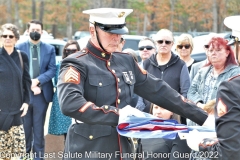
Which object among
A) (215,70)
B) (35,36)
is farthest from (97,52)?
(35,36)

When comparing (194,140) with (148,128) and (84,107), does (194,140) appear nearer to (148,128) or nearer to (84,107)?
(148,128)

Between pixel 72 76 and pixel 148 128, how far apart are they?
713 mm

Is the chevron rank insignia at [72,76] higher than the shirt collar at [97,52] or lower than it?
lower

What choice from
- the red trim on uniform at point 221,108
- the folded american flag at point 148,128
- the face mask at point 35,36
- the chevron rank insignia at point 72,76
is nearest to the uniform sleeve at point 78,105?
the chevron rank insignia at point 72,76

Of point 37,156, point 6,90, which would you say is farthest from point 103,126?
point 37,156

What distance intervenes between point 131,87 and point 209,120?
2.13 ft

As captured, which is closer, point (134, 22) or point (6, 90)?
point (6, 90)

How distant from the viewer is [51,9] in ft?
118

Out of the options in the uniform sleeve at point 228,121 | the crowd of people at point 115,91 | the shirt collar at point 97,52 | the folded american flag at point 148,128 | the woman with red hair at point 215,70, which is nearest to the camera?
the uniform sleeve at point 228,121

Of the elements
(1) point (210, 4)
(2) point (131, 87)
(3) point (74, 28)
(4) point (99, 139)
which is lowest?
(3) point (74, 28)

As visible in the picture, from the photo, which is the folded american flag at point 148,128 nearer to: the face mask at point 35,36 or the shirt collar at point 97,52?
the shirt collar at point 97,52

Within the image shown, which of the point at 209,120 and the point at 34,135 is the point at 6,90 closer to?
the point at 34,135

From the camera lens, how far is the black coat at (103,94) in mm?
3594

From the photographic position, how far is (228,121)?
3.24 m
